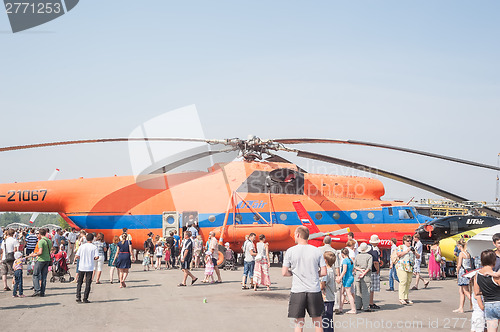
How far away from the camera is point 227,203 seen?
2122 centimetres

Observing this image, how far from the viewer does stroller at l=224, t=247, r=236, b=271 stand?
67.7 feet

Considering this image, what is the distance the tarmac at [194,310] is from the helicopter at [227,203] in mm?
5675

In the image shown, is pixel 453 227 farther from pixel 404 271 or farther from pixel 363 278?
pixel 363 278

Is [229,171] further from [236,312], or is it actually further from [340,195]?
[236,312]

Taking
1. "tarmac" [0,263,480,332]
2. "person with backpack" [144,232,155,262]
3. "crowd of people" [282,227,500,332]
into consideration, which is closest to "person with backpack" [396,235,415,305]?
"crowd of people" [282,227,500,332]

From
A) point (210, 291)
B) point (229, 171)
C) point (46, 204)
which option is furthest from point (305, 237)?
point (46, 204)

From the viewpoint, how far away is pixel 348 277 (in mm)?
11188

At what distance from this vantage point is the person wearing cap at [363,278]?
11.3m

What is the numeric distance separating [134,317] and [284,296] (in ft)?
15.0

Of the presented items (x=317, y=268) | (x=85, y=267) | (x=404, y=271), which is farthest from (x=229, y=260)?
(x=317, y=268)

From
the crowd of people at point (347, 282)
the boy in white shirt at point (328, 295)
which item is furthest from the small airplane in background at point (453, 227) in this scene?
the boy in white shirt at point (328, 295)

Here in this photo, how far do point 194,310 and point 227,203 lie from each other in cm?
1038

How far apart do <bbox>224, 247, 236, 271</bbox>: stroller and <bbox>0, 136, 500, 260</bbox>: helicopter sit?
424 millimetres

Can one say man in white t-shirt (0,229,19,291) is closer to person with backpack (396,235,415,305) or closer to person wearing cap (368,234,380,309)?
person wearing cap (368,234,380,309)
